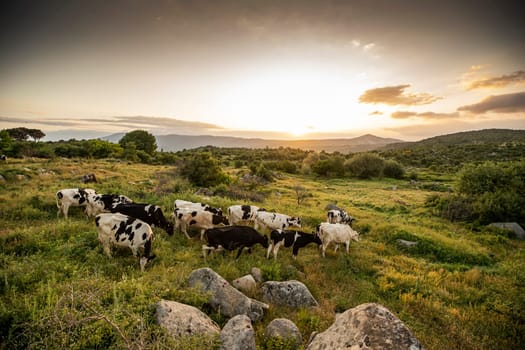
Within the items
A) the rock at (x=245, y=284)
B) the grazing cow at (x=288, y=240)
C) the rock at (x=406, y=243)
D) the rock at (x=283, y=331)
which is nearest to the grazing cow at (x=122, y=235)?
the rock at (x=245, y=284)

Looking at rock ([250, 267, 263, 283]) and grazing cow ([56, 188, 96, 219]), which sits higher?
grazing cow ([56, 188, 96, 219])

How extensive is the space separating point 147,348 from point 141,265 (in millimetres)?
4611

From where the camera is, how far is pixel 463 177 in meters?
23.0

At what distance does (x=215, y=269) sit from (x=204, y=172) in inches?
663

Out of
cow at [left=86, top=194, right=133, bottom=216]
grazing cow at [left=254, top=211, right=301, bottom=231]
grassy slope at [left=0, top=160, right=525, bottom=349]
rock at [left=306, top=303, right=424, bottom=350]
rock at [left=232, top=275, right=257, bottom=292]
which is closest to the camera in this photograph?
rock at [left=306, top=303, right=424, bottom=350]

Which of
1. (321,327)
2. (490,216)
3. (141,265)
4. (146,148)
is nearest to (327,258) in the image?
(321,327)

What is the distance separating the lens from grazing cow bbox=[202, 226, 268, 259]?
9430 mm

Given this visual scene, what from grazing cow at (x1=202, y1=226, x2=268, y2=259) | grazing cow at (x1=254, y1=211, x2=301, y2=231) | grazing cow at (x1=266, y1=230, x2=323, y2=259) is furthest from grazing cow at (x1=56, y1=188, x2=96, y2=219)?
grazing cow at (x1=266, y1=230, x2=323, y2=259)

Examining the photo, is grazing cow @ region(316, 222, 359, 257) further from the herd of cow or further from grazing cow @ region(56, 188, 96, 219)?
grazing cow @ region(56, 188, 96, 219)

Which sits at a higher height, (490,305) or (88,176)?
(88,176)

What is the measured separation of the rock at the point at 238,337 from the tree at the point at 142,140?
64865 millimetres

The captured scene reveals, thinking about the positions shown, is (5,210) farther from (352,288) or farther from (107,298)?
(352,288)

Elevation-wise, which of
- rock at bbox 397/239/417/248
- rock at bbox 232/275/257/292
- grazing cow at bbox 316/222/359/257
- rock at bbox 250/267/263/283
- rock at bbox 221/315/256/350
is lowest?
rock at bbox 397/239/417/248

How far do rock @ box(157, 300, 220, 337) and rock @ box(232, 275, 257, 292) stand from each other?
7.83 feet
